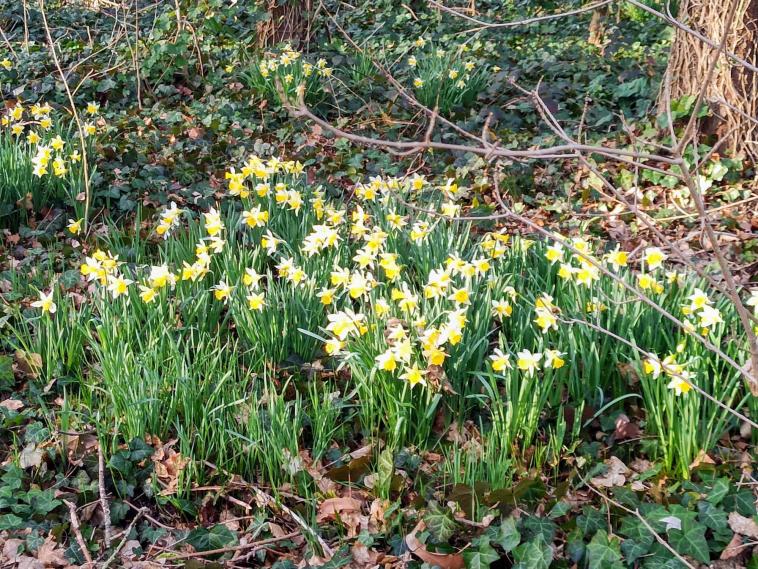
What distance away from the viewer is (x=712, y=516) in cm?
197

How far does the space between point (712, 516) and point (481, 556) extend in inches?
23.8

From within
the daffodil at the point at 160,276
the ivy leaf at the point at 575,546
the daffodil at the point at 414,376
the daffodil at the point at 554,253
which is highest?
the daffodil at the point at 554,253

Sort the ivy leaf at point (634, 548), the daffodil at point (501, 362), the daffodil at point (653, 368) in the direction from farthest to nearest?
the daffodil at point (501, 362) < the daffodil at point (653, 368) < the ivy leaf at point (634, 548)

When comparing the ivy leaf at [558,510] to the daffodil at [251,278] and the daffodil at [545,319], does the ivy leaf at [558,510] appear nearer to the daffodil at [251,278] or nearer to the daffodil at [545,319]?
the daffodil at [545,319]

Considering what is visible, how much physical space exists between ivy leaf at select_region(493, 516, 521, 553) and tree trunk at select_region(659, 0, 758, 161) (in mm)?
2806

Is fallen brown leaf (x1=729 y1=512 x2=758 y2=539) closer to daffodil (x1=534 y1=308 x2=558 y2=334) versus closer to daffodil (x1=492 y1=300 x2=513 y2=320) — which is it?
daffodil (x1=534 y1=308 x2=558 y2=334)

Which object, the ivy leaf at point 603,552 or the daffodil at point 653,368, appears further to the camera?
the daffodil at point 653,368

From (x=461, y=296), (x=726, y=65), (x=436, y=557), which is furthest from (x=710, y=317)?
(x=726, y=65)

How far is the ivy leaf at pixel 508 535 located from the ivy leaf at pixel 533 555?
2cm

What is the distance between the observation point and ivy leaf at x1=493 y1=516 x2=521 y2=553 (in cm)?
192

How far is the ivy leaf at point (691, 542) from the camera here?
1875 mm

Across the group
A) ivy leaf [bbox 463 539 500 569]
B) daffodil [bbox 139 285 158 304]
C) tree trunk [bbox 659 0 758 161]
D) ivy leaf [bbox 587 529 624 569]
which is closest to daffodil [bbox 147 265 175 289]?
daffodil [bbox 139 285 158 304]

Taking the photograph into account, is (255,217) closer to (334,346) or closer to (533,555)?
(334,346)

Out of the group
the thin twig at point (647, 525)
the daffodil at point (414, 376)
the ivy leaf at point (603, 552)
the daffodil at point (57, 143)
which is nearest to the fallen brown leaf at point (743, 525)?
the thin twig at point (647, 525)
